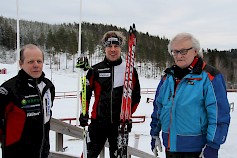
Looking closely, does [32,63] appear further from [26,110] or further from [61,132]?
[61,132]

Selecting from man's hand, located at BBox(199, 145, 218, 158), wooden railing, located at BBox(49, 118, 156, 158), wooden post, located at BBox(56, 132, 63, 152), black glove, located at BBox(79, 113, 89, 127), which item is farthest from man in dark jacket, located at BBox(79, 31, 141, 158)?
man's hand, located at BBox(199, 145, 218, 158)

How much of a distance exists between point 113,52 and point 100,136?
1.04m

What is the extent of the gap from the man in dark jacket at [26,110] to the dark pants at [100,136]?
A: 0.82 m

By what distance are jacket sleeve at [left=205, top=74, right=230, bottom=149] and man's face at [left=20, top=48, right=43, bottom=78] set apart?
148 cm

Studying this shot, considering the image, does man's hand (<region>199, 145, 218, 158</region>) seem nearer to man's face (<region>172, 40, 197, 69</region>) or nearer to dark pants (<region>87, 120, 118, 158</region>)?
man's face (<region>172, 40, 197, 69</region>)

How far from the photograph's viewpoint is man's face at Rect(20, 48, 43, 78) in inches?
89.5

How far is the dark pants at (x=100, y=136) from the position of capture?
3.12 meters

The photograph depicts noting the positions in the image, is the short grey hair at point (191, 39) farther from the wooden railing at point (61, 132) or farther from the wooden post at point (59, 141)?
the wooden post at point (59, 141)

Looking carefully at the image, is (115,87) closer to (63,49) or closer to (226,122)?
(226,122)

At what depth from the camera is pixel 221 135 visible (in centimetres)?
210

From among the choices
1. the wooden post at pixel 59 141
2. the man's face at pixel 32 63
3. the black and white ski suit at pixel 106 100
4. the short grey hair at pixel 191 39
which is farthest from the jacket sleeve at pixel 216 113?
the wooden post at pixel 59 141

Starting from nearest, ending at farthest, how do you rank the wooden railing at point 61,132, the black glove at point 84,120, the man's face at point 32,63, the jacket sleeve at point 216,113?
the jacket sleeve at point 216,113, the man's face at point 32,63, the wooden railing at point 61,132, the black glove at point 84,120

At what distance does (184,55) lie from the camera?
2295 millimetres

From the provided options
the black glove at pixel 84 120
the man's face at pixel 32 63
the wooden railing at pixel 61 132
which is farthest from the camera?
the black glove at pixel 84 120
